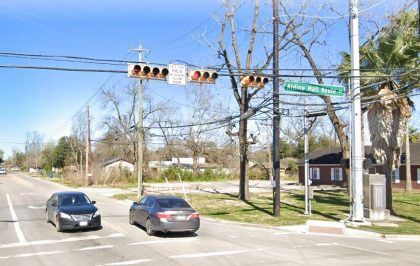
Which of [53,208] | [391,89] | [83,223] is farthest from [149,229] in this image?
[391,89]

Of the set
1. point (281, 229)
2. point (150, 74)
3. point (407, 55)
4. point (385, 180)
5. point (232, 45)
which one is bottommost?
point (281, 229)

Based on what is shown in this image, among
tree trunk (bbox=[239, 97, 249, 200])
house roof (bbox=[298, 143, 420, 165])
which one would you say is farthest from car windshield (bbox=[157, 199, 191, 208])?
house roof (bbox=[298, 143, 420, 165])

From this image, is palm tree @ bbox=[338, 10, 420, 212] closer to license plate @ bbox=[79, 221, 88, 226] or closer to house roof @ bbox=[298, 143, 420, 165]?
license plate @ bbox=[79, 221, 88, 226]

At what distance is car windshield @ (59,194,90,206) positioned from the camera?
18.0 metres

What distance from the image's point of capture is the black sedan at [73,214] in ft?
53.9

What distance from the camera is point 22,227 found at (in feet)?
59.9

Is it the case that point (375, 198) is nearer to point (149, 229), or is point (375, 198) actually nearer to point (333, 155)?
point (149, 229)

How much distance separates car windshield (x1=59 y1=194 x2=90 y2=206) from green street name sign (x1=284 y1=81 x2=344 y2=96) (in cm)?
899

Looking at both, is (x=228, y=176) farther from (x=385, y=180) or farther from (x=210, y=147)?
(x=385, y=180)

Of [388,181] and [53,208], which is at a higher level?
[388,181]

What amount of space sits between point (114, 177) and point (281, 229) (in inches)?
1647

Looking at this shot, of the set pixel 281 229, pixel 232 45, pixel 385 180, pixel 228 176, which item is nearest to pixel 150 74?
pixel 281 229

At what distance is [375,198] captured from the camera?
67.5ft

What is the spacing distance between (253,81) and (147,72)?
3629 millimetres
